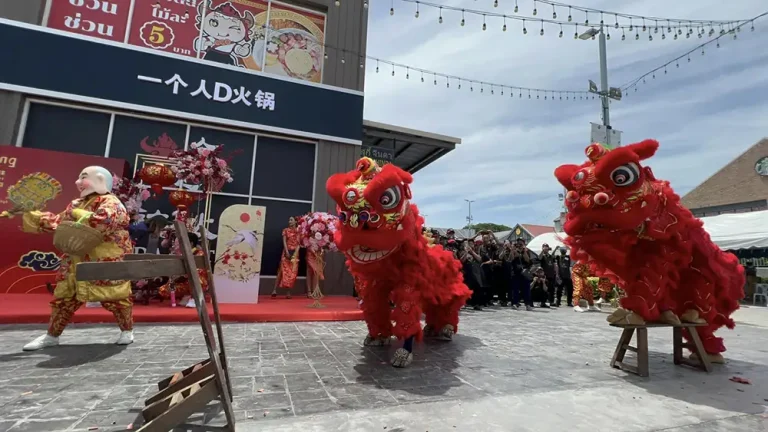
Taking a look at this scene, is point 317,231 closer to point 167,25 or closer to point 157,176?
point 157,176

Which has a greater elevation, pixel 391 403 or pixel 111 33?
pixel 111 33

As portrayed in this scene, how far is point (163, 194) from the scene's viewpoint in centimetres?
729

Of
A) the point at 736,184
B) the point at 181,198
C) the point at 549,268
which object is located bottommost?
the point at 549,268

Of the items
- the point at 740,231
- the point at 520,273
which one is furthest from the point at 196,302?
the point at 740,231

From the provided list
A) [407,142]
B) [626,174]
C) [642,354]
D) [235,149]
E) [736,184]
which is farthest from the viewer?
[736,184]

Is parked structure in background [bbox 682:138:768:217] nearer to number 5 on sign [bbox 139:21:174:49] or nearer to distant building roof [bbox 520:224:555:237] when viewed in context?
distant building roof [bbox 520:224:555:237]

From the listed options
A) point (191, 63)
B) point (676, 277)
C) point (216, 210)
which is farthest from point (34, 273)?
point (676, 277)

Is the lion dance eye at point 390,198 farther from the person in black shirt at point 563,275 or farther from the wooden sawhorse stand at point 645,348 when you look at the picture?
the person in black shirt at point 563,275

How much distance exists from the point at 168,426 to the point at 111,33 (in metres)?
8.50

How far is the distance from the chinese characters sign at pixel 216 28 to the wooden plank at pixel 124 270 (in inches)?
297

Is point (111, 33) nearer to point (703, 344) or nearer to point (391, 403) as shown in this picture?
point (391, 403)

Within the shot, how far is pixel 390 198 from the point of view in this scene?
10.9 feet

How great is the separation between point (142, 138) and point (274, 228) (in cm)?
307

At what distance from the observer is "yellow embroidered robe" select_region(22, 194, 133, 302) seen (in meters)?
3.66
